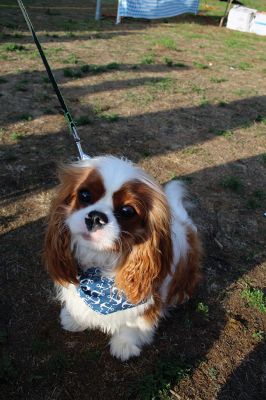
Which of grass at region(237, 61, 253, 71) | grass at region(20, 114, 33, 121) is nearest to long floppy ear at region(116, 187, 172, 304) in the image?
grass at region(20, 114, 33, 121)

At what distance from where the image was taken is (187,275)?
2613 millimetres

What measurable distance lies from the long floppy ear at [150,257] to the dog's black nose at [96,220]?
9.3 inches

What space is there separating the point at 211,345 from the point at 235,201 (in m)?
1.75

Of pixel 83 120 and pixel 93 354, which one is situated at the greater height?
pixel 83 120

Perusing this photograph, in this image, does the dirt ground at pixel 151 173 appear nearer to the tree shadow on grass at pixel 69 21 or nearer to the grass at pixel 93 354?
the grass at pixel 93 354

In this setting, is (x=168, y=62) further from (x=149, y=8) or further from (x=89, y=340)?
(x=89, y=340)

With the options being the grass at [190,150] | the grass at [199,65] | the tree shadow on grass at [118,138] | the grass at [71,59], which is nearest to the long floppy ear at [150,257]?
the tree shadow on grass at [118,138]

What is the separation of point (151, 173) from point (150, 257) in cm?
240

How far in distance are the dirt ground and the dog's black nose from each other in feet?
3.88

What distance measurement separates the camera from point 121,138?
4.74m

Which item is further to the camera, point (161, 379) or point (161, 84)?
point (161, 84)

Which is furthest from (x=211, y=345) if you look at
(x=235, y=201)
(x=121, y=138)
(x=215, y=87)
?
(x=215, y=87)

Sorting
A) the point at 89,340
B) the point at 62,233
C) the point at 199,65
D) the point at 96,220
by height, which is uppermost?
the point at 96,220

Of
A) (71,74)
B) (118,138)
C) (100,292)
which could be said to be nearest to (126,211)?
(100,292)
